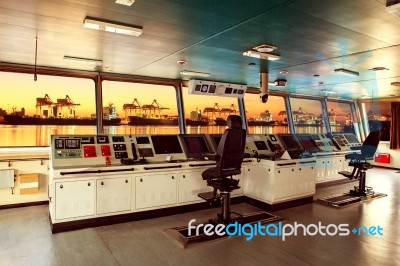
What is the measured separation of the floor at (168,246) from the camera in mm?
2993

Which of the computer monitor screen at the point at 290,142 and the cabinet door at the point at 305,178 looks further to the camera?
the computer monitor screen at the point at 290,142

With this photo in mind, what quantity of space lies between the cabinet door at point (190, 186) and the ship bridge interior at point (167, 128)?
0.03 metres

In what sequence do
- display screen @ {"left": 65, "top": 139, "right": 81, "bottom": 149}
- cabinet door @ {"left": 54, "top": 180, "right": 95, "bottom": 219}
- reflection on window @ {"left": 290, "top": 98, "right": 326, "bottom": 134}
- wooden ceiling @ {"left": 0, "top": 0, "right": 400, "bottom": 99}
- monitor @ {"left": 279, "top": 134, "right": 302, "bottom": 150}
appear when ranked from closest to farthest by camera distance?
wooden ceiling @ {"left": 0, "top": 0, "right": 400, "bottom": 99} < cabinet door @ {"left": 54, "top": 180, "right": 95, "bottom": 219} < display screen @ {"left": 65, "top": 139, "right": 81, "bottom": 149} < monitor @ {"left": 279, "top": 134, "right": 302, "bottom": 150} < reflection on window @ {"left": 290, "top": 98, "right": 326, "bottom": 134}

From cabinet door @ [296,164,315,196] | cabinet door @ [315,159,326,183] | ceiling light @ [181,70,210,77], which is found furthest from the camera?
cabinet door @ [315,159,326,183]

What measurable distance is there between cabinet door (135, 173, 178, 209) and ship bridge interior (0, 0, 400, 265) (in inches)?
0.7

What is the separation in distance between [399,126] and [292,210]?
753 centimetres

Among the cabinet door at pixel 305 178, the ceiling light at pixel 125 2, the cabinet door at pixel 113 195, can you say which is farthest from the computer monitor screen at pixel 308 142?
the ceiling light at pixel 125 2

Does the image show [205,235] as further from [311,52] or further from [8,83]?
[8,83]

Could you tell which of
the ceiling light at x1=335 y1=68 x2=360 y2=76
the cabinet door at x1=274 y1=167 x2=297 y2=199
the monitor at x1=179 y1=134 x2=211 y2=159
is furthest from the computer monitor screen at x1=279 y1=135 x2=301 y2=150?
the monitor at x1=179 y1=134 x2=211 y2=159

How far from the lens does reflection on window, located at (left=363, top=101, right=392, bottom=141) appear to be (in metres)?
10.4

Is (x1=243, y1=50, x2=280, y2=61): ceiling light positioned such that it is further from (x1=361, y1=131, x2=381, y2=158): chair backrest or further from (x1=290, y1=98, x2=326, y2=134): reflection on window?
(x1=290, y1=98, x2=326, y2=134): reflection on window

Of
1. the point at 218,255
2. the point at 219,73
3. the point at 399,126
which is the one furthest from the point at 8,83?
the point at 399,126

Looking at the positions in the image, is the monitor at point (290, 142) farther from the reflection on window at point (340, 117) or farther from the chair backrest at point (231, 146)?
the reflection on window at point (340, 117)

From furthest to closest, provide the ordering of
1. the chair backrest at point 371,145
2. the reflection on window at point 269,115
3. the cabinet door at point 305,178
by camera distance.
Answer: the reflection on window at point 269,115, the chair backrest at point 371,145, the cabinet door at point 305,178
